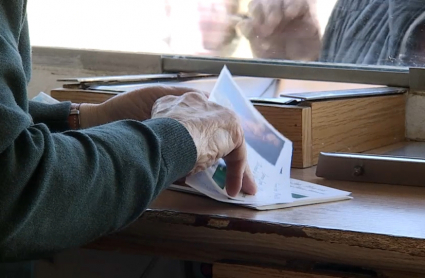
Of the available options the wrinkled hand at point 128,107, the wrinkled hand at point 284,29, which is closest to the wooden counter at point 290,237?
the wrinkled hand at point 128,107

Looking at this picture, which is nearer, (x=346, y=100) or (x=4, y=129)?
(x=4, y=129)

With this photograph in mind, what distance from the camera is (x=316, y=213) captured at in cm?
91

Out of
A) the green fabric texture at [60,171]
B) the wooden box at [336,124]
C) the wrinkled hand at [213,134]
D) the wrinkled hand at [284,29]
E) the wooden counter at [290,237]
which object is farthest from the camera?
the wrinkled hand at [284,29]

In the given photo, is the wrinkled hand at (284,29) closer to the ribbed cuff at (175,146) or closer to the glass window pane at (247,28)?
the glass window pane at (247,28)

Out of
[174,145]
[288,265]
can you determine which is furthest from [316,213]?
[174,145]

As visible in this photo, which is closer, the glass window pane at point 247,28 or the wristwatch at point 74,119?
the wristwatch at point 74,119

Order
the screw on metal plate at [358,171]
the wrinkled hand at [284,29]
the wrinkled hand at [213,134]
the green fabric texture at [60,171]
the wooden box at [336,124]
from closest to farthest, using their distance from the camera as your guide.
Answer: the green fabric texture at [60,171]
the wrinkled hand at [213,134]
the screw on metal plate at [358,171]
the wooden box at [336,124]
the wrinkled hand at [284,29]

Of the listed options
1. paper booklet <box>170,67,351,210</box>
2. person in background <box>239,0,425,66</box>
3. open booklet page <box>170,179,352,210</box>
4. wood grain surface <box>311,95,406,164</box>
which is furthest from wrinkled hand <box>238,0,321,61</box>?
open booklet page <box>170,179,352,210</box>

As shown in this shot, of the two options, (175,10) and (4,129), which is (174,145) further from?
(175,10)

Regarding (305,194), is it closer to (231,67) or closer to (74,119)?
(74,119)

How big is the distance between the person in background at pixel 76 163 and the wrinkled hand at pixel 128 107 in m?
0.16

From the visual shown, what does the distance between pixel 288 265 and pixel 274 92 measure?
0.73 meters

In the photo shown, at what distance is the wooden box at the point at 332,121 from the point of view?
1198 millimetres

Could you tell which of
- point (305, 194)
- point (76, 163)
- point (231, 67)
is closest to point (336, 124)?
point (305, 194)
